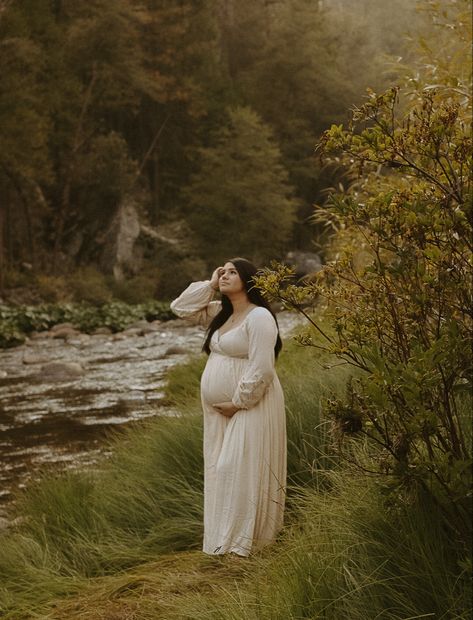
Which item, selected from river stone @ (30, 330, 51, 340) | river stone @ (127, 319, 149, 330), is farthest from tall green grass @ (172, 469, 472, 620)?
river stone @ (127, 319, 149, 330)

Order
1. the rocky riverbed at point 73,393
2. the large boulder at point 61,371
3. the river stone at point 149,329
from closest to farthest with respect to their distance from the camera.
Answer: the rocky riverbed at point 73,393 < the large boulder at point 61,371 < the river stone at point 149,329

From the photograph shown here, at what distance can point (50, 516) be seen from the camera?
575 centimetres

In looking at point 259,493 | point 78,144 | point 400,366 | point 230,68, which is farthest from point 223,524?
point 230,68

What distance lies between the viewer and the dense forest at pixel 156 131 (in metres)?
29.8

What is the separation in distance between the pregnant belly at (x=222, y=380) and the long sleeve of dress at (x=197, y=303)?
524mm

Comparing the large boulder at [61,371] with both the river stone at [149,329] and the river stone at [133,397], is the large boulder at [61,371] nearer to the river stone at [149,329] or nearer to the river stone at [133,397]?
the river stone at [133,397]

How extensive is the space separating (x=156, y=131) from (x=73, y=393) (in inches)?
1147

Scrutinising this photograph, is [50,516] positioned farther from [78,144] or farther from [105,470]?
[78,144]

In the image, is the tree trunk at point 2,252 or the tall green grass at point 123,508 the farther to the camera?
the tree trunk at point 2,252

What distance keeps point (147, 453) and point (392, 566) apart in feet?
10.4

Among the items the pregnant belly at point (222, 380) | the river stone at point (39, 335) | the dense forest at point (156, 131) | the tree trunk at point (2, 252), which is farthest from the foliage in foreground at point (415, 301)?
the tree trunk at point (2, 252)

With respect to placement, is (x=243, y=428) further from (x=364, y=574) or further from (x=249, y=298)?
(x=364, y=574)

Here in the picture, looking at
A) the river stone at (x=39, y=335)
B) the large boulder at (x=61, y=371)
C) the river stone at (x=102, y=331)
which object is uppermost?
the large boulder at (x=61, y=371)

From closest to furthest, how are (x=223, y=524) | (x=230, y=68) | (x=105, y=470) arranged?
(x=223, y=524)
(x=105, y=470)
(x=230, y=68)
